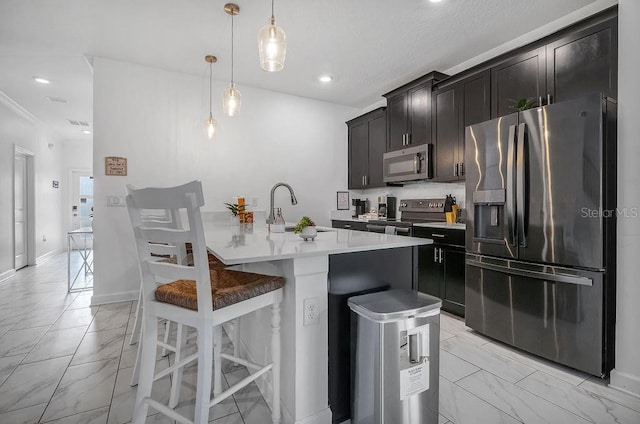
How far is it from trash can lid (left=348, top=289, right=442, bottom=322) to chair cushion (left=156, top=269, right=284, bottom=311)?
38cm

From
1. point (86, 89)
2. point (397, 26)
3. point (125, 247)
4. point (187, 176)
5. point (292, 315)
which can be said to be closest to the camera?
point (292, 315)

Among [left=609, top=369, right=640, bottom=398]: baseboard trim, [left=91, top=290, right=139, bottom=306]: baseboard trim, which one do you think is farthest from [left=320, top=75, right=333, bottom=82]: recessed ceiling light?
[left=609, top=369, right=640, bottom=398]: baseboard trim

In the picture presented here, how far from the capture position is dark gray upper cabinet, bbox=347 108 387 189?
432cm

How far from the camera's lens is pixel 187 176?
370cm

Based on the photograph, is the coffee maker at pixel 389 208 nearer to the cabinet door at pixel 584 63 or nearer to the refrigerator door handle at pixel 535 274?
the refrigerator door handle at pixel 535 274

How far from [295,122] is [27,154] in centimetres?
479

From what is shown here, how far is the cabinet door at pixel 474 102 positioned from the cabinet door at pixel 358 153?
164cm

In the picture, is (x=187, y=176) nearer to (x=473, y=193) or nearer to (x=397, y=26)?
(x=397, y=26)

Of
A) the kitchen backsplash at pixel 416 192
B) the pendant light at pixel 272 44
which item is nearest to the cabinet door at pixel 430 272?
the kitchen backsplash at pixel 416 192

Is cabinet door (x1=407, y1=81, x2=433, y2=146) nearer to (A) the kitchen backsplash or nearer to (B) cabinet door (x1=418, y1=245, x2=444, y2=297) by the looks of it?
(A) the kitchen backsplash

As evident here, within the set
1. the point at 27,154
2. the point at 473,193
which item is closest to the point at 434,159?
the point at 473,193

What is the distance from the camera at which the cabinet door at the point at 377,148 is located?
4250 mm

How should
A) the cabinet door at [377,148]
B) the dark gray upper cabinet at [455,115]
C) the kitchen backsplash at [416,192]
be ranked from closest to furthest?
the dark gray upper cabinet at [455,115], the kitchen backsplash at [416,192], the cabinet door at [377,148]

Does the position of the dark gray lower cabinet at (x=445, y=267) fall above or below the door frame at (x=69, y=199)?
below
